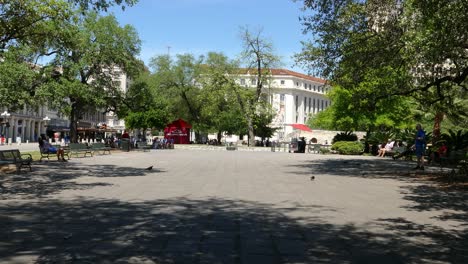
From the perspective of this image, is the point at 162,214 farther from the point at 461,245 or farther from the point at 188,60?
the point at 188,60

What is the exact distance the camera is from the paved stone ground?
575cm

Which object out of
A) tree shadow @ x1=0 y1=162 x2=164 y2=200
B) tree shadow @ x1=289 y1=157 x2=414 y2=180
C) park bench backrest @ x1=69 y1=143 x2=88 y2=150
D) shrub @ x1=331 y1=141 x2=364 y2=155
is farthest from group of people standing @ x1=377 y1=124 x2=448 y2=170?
park bench backrest @ x1=69 y1=143 x2=88 y2=150

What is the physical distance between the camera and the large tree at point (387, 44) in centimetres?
1389

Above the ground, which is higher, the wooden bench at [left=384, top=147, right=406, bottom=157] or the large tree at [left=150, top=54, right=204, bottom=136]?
the large tree at [left=150, top=54, right=204, bottom=136]

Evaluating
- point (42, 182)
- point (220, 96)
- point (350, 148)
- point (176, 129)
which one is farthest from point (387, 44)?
point (176, 129)

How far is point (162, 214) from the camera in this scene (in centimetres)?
835

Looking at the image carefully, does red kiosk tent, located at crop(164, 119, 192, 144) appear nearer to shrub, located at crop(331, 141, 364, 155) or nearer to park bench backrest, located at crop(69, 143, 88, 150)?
shrub, located at crop(331, 141, 364, 155)

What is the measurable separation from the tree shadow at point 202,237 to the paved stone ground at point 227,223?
0.01 m

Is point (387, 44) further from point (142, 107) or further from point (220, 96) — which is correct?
point (220, 96)

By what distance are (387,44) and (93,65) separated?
24640 mm

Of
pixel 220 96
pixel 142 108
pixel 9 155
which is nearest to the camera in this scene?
pixel 9 155

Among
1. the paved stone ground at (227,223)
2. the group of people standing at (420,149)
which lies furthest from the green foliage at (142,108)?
the paved stone ground at (227,223)

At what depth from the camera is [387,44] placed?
58.4 feet

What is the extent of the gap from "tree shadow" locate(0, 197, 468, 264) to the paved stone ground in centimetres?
1
